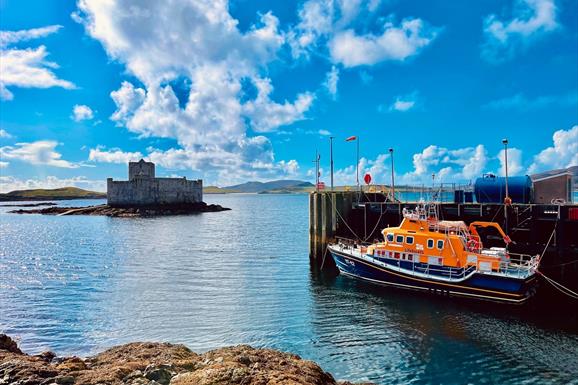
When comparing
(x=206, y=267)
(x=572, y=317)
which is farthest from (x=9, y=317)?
(x=572, y=317)

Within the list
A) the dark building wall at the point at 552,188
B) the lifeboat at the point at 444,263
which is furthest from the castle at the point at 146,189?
the dark building wall at the point at 552,188

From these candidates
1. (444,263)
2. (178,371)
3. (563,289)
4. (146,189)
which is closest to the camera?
(178,371)

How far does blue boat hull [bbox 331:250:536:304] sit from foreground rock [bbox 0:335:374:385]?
14130 millimetres

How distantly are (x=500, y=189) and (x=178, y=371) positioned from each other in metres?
29.9

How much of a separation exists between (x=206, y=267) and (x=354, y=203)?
1334 centimetres

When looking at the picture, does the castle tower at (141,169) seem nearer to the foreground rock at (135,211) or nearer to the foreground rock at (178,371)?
the foreground rock at (135,211)

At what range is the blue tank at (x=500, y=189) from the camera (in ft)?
102

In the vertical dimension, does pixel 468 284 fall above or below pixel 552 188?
below

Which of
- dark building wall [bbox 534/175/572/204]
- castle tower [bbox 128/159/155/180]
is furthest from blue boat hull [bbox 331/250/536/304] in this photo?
castle tower [bbox 128/159/155/180]

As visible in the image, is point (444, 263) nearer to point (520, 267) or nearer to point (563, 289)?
point (520, 267)

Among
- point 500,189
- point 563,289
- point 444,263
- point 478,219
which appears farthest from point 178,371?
point 500,189

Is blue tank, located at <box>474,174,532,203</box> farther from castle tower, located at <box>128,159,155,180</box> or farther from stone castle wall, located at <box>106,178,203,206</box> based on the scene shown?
castle tower, located at <box>128,159,155,180</box>

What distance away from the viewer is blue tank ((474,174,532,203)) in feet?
102

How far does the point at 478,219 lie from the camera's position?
2858cm
